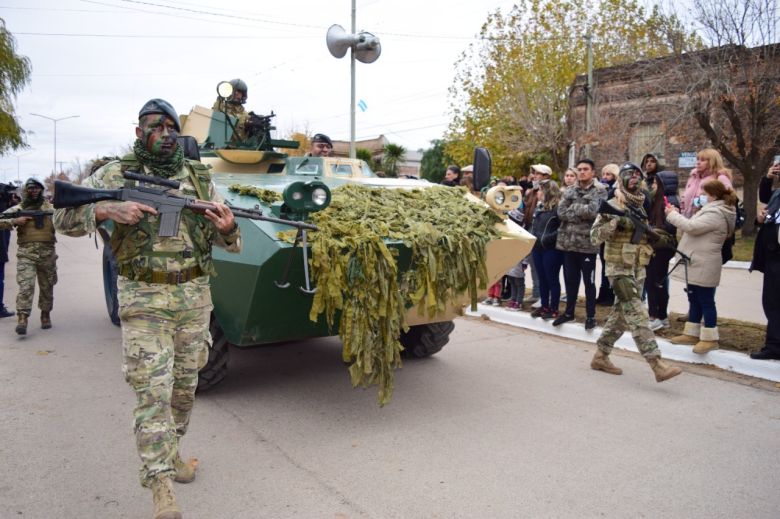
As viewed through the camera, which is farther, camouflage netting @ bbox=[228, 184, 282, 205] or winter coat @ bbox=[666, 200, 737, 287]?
winter coat @ bbox=[666, 200, 737, 287]

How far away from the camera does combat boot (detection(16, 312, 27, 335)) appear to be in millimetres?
6922

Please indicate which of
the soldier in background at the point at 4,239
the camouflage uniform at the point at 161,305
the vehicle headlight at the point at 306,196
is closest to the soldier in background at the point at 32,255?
the soldier in background at the point at 4,239

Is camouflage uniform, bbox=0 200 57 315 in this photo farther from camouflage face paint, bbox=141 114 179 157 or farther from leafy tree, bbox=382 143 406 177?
leafy tree, bbox=382 143 406 177

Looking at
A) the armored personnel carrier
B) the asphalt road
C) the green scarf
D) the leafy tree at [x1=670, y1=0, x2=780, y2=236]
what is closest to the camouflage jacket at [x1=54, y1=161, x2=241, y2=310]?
the green scarf

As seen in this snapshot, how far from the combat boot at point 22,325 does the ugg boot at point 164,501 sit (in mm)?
4869

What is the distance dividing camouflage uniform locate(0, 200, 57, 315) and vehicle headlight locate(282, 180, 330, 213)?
4.48 meters

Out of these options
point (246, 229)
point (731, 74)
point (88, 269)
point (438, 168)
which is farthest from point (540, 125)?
point (438, 168)

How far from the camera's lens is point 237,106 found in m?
7.38

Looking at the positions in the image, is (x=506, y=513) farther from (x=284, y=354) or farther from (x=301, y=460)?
(x=284, y=354)

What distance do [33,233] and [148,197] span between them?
4915 mm

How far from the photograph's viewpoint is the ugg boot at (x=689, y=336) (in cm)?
614

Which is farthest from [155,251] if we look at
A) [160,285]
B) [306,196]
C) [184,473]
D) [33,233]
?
[33,233]

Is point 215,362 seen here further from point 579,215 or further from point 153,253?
point 579,215

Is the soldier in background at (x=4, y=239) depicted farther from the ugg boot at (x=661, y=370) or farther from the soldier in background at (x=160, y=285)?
the ugg boot at (x=661, y=370)
